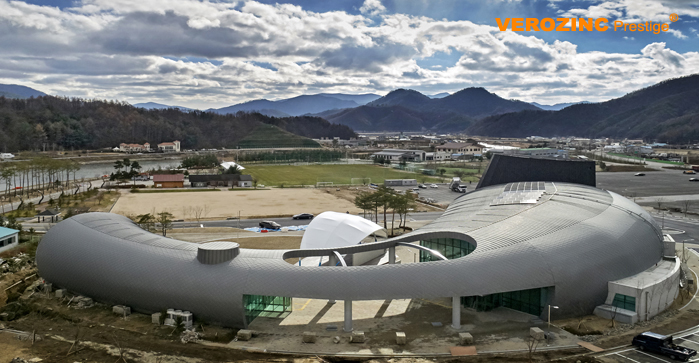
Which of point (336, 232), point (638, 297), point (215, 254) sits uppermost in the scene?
point (215, 254)

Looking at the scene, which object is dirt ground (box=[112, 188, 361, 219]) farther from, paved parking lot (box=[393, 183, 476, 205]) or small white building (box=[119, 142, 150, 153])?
small white building (box=[119, 142, 150, 153])

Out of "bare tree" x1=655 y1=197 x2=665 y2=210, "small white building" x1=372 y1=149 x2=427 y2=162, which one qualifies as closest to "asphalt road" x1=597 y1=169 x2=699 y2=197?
"bare tree" x1=655 y1=197 x2=665 y2=210

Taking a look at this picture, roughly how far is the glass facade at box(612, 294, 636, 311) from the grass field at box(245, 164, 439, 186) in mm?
77025

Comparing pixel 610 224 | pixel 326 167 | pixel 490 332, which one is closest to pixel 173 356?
pixel 490 332

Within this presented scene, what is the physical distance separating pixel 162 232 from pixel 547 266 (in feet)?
135

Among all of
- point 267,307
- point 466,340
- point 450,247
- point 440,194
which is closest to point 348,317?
point 267,307

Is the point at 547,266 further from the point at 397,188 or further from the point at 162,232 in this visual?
the point at 397,188

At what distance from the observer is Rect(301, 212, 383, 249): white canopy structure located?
121 feet

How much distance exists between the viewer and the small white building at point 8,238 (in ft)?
139

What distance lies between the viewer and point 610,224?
31.7 m

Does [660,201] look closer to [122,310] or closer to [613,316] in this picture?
[613,316]

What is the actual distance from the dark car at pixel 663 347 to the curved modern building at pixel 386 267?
161 inches

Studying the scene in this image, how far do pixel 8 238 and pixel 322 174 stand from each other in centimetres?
8021

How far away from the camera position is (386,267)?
81.5 ft
